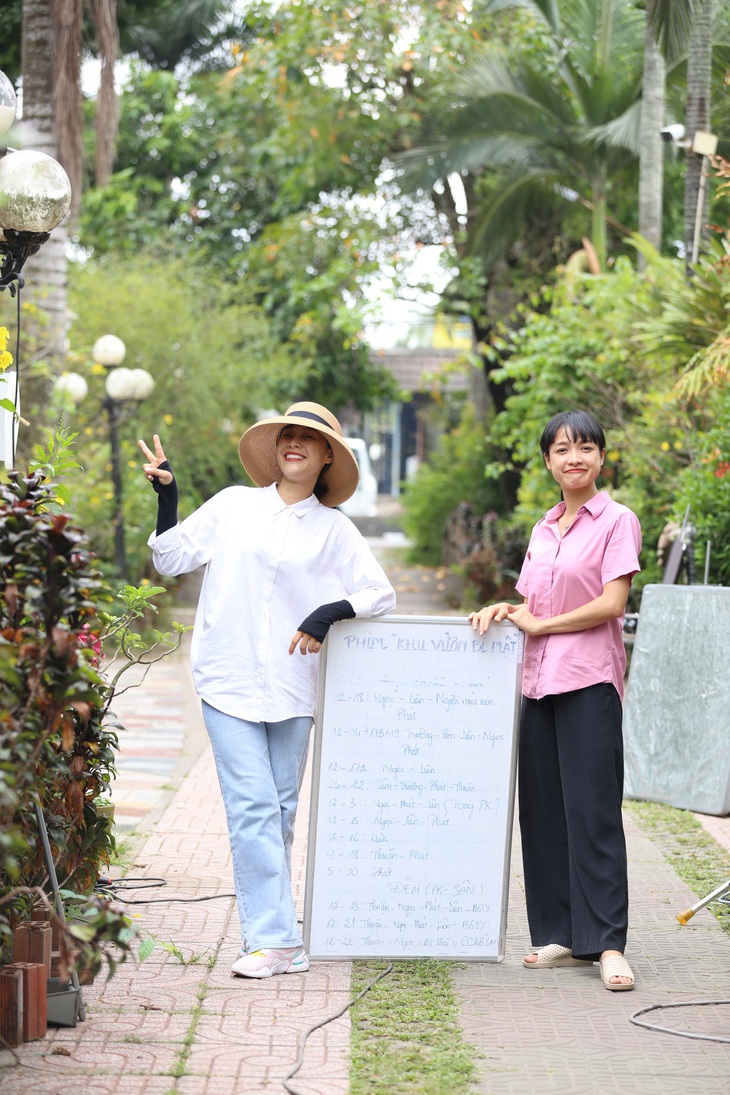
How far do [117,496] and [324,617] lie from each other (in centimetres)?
1063

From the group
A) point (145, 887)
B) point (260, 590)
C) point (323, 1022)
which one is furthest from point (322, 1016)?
point (145, 887)

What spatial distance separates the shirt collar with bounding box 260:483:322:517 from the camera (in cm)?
465

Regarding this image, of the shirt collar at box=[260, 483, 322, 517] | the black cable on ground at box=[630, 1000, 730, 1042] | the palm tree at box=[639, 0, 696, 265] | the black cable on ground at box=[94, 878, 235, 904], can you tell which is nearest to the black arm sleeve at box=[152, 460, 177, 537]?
the shirt collar at box=[260, 483, 322, 517]

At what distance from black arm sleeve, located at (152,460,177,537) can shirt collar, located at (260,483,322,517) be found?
0.34 m

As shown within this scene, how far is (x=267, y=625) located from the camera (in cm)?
453

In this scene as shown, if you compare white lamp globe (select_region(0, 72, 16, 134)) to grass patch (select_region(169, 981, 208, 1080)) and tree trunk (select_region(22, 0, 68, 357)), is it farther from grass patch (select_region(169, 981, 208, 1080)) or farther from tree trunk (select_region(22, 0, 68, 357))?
tree trunk (select_region(22, 0, 68, 357))

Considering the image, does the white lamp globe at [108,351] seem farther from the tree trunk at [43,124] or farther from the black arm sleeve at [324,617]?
the black arm sleeve at [324,617]

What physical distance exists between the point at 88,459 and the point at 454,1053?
12351mm

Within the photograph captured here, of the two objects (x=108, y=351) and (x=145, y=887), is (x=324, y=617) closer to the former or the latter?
(x=145, y=887)

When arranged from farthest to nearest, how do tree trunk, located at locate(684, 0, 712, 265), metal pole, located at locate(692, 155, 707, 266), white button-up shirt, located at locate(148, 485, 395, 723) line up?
tree trunk, located at locate(684, 0, 712, 265)
metal pole, located at locate(692, 155, 707, 266)
white button-up shirt, located at locate(148, 485, 395, 723)

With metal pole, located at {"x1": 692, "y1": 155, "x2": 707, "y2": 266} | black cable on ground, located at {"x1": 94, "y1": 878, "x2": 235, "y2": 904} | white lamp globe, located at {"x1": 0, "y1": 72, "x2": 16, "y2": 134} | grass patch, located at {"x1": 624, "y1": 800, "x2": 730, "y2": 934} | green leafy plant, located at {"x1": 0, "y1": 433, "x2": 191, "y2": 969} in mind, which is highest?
metal pole, located at {"x1": 692, "y1": 155, "x2": 707, "y2": 266}

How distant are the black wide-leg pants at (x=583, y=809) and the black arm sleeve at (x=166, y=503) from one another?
1376mm

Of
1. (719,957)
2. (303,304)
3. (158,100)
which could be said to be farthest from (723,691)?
(158,100)

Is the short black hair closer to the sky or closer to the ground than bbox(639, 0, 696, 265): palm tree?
closer to the ground
